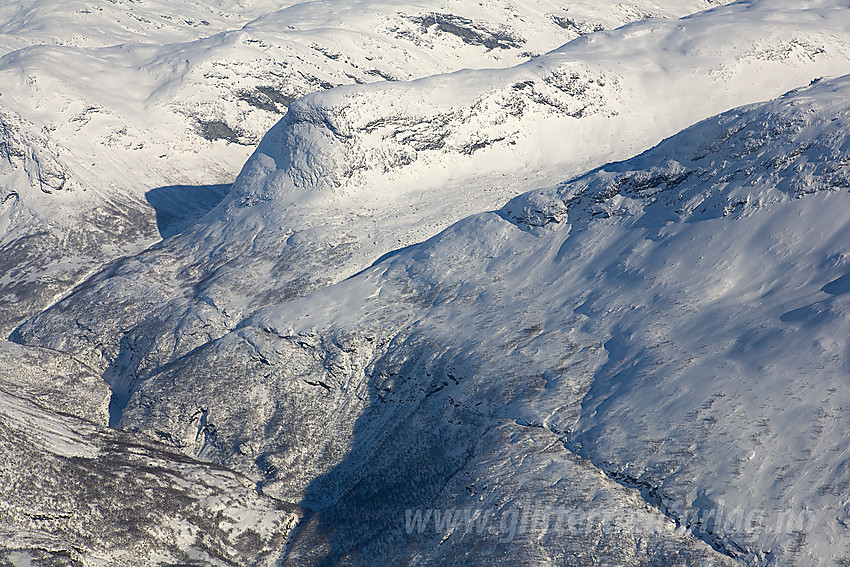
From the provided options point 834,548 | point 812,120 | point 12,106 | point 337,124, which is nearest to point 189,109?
point 12,106

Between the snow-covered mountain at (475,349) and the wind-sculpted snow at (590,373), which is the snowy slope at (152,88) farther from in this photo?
the wind-sculpted snow at (590,373)

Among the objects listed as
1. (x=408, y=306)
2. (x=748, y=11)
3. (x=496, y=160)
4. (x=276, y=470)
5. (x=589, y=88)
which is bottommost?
(x=276, y=470)

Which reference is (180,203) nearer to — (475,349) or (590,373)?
(475,349)

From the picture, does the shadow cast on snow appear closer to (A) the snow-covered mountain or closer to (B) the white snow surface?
(A) the snow-covered mountain

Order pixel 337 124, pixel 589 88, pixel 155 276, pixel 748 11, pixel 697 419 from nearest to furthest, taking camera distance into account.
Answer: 1. pixel 697 419
2. pixel 155 276
3. pixel 337 124
4. pixel 589 88
5. pixel 748 11

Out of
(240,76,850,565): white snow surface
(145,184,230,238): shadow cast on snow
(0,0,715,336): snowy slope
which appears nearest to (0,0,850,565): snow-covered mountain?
(240,76,850,565): white snow surface

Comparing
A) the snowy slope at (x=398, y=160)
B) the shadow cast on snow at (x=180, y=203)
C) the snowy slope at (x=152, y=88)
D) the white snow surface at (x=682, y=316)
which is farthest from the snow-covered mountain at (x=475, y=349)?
the shadow cast on snow at (x=180, y=203)

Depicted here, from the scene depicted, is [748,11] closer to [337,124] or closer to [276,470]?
[337,124]
